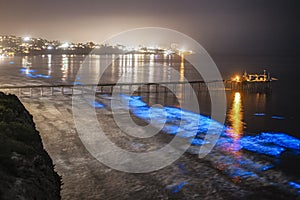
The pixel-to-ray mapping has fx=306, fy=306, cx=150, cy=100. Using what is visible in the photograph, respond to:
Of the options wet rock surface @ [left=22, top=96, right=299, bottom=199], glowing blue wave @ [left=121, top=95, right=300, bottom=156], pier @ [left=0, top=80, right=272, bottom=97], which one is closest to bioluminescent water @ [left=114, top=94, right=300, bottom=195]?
glowing blue wave @ [left=121, top=95, right=300, bottom=156]

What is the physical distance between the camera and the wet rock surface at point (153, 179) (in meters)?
12.8

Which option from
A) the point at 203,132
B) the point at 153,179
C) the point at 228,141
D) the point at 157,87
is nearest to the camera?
the point at 153,179

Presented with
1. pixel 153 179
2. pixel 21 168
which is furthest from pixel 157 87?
pixel 21 168

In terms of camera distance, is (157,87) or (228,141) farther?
(157,87)

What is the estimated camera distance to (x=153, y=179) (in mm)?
14281

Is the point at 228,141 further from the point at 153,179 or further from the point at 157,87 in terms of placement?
the point at 157,87

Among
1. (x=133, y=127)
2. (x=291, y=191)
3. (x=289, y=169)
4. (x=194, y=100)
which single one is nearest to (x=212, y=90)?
(x=194, y=100)

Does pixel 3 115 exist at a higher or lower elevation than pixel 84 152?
higher

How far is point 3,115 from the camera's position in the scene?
32.3 ft

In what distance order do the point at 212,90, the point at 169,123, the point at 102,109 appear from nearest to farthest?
1. the point at 169,123
2. the point at 102,109
3. the point at 212,90

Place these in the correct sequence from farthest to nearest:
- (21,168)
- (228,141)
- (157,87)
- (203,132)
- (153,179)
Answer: (157,87) → (203,132) → (228,141) → (153,179) → (21,168)

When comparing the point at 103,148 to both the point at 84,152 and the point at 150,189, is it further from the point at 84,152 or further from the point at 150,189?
the point at 150,189

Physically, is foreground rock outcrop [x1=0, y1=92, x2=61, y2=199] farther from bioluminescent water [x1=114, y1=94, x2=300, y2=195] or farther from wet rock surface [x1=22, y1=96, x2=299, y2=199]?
bioluminescent water [x1=114, y1=94, x2=300, y2=195]

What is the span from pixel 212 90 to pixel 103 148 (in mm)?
31505
